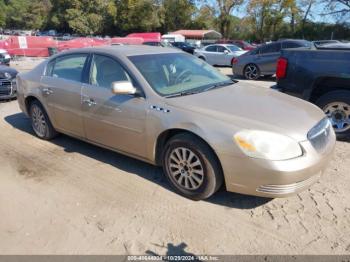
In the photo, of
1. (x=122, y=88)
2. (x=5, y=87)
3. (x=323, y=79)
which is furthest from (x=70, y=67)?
(x=5, y=87)

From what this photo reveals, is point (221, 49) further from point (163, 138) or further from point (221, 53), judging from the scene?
point (163, 138)

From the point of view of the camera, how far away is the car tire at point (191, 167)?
3346 mm

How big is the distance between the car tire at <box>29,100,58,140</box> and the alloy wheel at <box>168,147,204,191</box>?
2.54 m

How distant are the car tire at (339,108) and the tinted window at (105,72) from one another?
10.6ft

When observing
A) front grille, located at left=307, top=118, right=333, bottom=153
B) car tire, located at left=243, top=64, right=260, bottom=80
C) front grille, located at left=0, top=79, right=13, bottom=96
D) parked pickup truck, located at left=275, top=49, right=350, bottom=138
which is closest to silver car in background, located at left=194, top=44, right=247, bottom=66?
car tire, located at left=243, top=64, right=260, bottom=80

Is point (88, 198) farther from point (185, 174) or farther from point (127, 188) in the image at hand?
point (185, 174)

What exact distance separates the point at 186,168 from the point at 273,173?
934mm

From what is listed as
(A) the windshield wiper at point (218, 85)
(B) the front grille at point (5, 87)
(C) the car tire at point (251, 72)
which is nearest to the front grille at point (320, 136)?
(A) the windshield wiper at point (218, 85)

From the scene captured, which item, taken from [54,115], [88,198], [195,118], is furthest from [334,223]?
[54,115]

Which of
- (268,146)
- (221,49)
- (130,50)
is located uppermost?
(130,50)

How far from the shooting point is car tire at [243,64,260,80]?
44.0 ft

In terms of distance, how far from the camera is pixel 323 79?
5336 millimetres

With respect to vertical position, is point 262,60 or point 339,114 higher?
point 339,114

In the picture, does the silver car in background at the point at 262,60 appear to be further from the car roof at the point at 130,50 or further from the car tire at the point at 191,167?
the car tire at the point at 191,167
